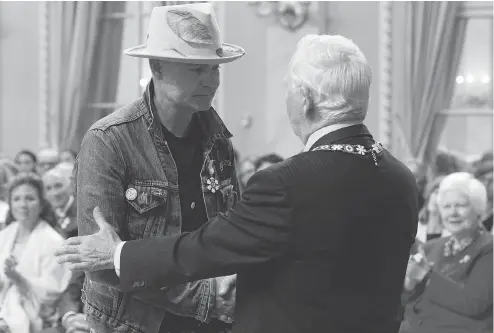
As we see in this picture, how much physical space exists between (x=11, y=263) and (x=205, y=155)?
224 centimetres

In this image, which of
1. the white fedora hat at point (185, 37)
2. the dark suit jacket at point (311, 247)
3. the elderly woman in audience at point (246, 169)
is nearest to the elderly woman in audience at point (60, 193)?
the elderly woman in audience at point (246, 169)

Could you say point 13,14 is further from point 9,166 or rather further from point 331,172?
point 331,172

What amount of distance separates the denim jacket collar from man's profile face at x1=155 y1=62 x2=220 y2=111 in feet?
0.26

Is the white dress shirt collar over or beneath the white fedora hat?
beneath

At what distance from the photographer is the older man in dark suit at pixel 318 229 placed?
6.20ft

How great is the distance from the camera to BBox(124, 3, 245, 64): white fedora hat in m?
2.31

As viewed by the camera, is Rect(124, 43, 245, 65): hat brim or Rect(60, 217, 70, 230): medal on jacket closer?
Rect(124, 43, 245, 65): hat brim

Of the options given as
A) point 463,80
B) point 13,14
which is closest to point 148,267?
point 463,80

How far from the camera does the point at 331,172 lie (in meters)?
1.90

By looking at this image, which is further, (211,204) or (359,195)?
(211,204)

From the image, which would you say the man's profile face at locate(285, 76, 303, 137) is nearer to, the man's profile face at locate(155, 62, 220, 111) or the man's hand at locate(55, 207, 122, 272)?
the man's profile face at locate(155, 62, 220, 111)

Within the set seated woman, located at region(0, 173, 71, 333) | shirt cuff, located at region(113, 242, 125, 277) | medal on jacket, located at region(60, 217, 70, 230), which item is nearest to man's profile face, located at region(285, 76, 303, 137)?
shirt cuff, located at region(113, 242, 125, 277)

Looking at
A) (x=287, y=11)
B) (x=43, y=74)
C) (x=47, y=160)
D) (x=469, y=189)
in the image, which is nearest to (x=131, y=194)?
(x=469, y=189)

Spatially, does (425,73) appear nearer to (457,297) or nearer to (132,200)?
(457,297)
